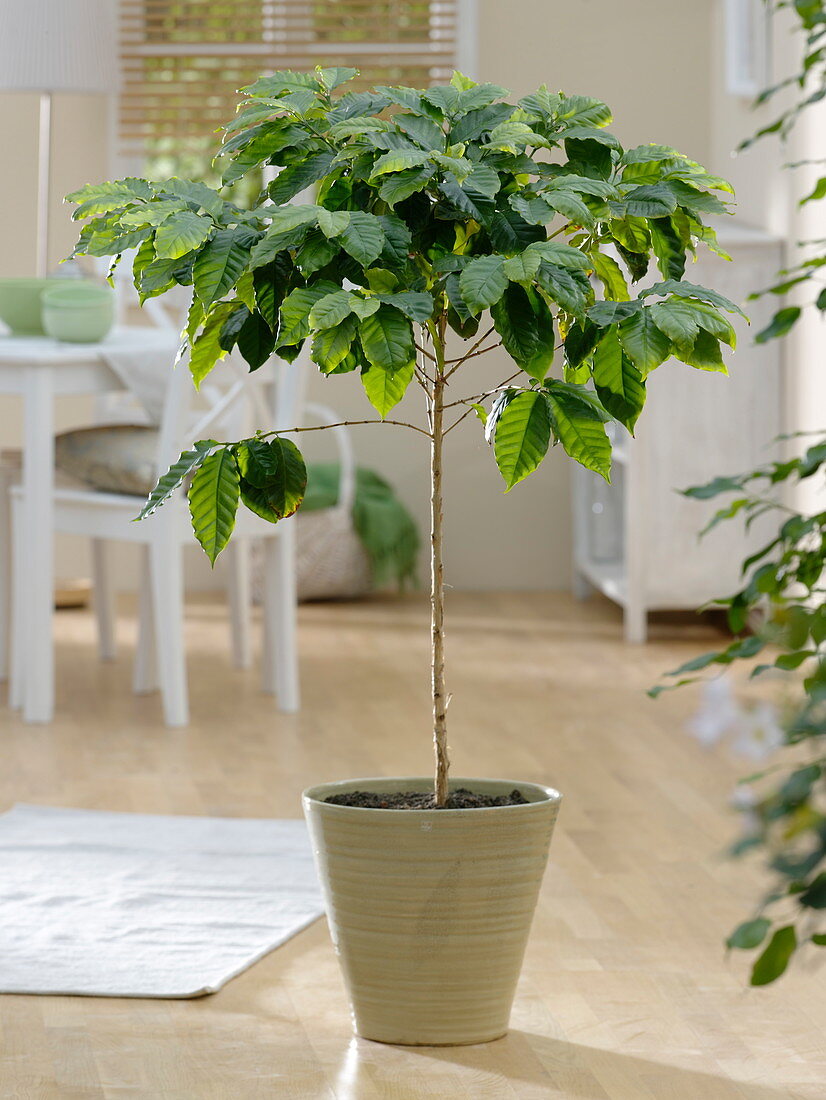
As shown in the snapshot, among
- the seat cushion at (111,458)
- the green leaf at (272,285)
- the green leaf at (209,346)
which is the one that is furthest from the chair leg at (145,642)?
the green leaf at (272,285)

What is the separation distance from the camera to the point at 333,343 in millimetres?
1530

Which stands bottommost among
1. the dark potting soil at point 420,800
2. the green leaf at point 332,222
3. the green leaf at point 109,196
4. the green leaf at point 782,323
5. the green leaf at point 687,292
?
the dark potting soil at point 420,800

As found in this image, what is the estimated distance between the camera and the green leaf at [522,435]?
1.55 meters

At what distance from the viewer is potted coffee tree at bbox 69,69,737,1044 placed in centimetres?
154

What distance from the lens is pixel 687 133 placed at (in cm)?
509

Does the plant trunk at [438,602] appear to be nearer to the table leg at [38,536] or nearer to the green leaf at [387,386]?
the green leaf at [387,386]

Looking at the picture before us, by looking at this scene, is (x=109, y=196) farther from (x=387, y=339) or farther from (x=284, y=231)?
(x=387, y=339)

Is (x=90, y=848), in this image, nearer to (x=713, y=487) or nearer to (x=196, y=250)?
(x=196, y=250)

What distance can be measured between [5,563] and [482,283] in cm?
251

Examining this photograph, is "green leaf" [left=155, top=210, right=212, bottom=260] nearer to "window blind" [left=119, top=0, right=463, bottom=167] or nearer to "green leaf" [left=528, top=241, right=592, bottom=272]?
"green leaf" [left=528, top=241, right=592, bottom=272]

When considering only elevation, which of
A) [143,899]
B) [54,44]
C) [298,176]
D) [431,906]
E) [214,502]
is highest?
[54,44]

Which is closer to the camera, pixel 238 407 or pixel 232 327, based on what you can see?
pixel 232 327

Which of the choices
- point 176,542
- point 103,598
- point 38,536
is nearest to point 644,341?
point 176,542

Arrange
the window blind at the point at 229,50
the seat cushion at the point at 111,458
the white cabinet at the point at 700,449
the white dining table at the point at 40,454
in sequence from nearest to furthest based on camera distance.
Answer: the white dining table at the point at 40,454 → the seat cushion at the point at 111,458 → the white cabinet at the point at 700,449 → the window blind at the point at 229,50
